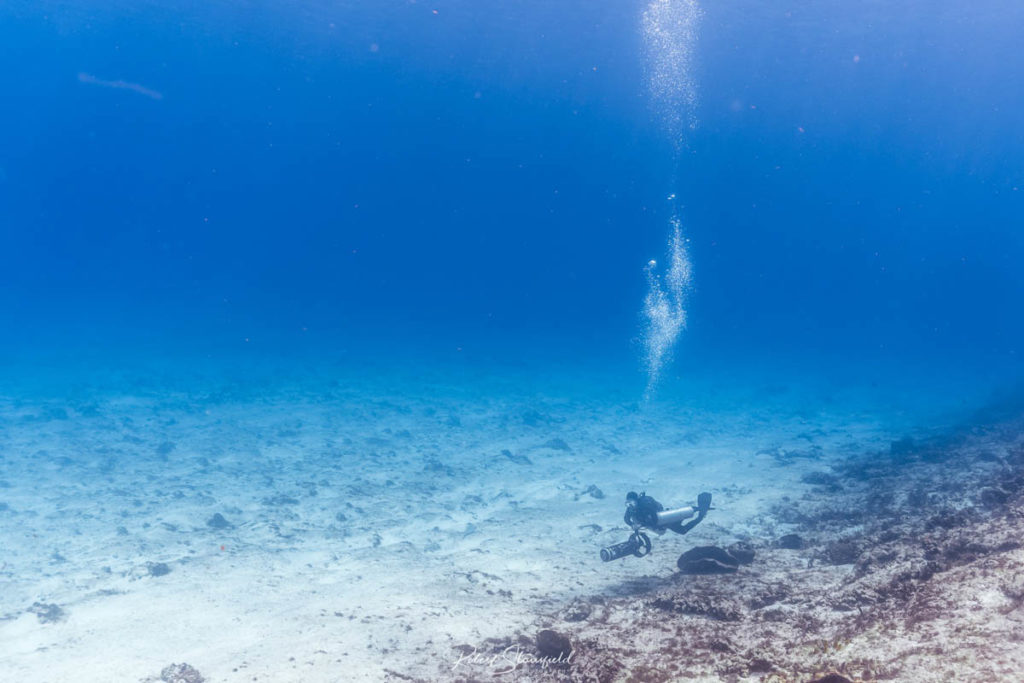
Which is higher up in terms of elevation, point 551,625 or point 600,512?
point 600,512

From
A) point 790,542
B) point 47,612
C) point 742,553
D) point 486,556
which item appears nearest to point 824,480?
point 790,542

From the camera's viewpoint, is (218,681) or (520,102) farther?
(520,102)

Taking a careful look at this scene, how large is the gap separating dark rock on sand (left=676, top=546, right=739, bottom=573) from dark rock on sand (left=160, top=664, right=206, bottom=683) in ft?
15.2

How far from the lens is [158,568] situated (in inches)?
268

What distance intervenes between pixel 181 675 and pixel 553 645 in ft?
9.80

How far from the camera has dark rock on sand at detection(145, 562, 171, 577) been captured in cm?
672

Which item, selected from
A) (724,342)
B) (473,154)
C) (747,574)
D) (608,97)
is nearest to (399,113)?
(473,154)

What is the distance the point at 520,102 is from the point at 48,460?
5311 centimetres

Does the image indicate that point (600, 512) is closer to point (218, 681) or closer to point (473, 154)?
point (218, 681)

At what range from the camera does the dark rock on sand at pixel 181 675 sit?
4.34 metres

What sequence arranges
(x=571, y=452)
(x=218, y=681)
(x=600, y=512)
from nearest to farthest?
(x=218, y=681), (x=600, y=512), (x=571, y=452)

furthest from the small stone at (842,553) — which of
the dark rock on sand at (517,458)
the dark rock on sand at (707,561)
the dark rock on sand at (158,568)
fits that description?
the dark rock on sand at (158,568)

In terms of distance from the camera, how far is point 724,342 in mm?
79562

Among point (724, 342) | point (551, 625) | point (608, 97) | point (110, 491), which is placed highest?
point (608, 97)
